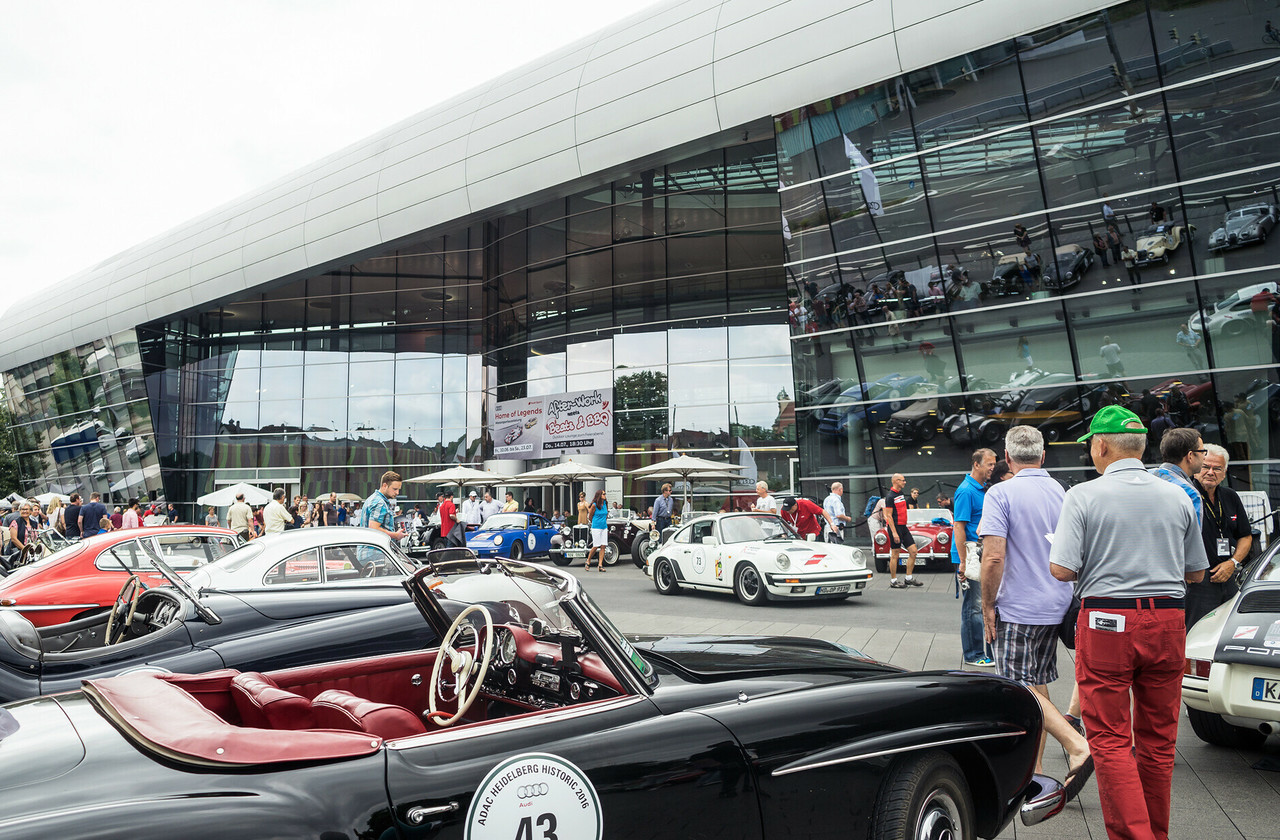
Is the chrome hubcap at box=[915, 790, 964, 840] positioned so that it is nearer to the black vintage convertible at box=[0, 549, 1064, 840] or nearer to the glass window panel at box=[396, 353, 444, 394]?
the black vintage convertible at box=[0, 549, 1064, 840]

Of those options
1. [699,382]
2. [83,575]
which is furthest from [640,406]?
[83,575]

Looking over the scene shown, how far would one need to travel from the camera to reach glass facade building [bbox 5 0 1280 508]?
47.8 ft

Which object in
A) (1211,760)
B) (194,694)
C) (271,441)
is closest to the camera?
(194,694)

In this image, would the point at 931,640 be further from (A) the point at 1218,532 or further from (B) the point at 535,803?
(B) the point at 535,803

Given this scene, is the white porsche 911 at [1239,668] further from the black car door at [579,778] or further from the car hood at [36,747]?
the car hood at [36,747]

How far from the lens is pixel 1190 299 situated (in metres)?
15.0

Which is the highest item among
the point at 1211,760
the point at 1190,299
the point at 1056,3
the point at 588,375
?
the point at 1056,3

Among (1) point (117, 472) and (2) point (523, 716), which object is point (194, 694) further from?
(1) point (117, 472)

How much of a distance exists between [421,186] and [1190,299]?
20.8 m

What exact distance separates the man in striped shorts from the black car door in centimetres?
225

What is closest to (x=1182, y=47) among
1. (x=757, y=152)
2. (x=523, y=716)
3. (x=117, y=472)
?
(x=757, y=152)

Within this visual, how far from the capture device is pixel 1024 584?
4074 millimetres

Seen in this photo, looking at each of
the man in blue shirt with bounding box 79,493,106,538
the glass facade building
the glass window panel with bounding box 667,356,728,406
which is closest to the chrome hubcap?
the glass facade building

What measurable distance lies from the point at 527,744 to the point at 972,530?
510 cm
